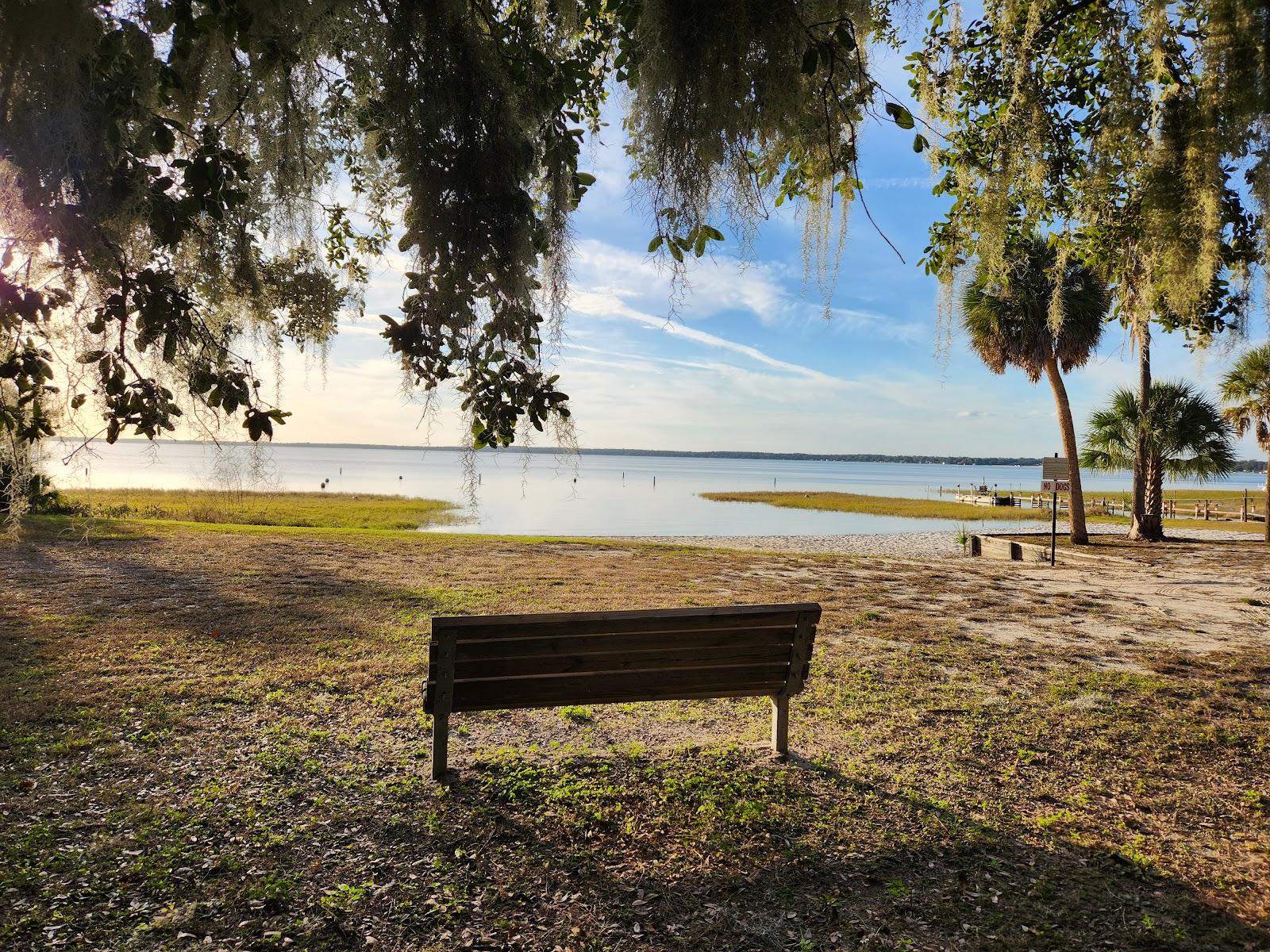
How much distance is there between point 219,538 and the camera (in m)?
11.5

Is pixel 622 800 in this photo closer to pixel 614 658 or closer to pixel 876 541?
pixel 614 658

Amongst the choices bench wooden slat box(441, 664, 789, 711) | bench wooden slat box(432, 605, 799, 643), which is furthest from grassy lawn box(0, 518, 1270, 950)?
bench wooden slat box(432, 605, 799, 643)

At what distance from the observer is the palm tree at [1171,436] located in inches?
715

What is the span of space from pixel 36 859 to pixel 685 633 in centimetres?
254

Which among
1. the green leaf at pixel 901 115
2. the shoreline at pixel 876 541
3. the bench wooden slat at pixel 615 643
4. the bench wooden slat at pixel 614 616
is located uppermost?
the green leaf at pixel 901 115

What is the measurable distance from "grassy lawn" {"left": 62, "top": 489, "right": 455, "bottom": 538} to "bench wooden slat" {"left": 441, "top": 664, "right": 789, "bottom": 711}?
15.3 meters

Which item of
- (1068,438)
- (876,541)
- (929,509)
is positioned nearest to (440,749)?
(1068,438)

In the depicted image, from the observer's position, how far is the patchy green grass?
19.5m

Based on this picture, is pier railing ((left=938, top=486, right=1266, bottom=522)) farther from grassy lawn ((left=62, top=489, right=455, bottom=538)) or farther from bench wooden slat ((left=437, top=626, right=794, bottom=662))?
grassy lawn ((left=62, top=489, right=455, bottom=538))

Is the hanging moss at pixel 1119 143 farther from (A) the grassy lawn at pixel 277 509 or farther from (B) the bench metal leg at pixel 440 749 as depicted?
(A) the grassy lawn at pixel 277 509

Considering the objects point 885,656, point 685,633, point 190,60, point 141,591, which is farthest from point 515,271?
point 141,591

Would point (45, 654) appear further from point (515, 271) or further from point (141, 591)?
point (515, 271)

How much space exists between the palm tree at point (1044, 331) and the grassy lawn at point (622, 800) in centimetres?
1107

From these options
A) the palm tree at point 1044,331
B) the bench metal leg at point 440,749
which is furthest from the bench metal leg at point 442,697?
the palm tree at point 1044,331
